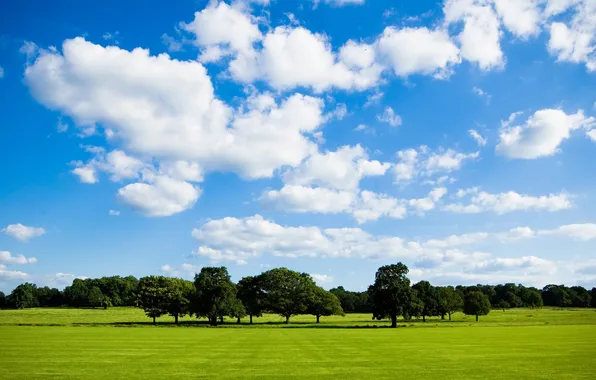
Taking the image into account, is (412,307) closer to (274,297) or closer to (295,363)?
(274,297)

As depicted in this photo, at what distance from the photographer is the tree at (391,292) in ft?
313

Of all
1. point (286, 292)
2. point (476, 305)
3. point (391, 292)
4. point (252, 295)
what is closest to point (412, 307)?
point (391, 292)

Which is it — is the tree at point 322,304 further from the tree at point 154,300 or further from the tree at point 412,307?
the tree at point 154,300

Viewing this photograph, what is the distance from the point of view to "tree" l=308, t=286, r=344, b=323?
120125 millimetres

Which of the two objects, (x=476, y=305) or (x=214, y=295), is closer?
(x=214, y=295)

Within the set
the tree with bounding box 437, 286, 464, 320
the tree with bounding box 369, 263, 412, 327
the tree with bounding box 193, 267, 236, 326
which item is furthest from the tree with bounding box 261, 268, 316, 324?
the tree with bounding box 437, 286, 464, 320

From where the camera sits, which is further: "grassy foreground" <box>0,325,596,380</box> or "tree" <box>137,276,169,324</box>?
"tree" <box>137,276,169,324</box>

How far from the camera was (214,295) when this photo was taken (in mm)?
102688

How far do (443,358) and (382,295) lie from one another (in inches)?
2606

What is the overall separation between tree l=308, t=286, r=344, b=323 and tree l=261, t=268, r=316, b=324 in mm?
1980

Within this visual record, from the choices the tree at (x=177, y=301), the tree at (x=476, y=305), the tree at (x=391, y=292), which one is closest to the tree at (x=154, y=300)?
the tree at (x=177, y=301)

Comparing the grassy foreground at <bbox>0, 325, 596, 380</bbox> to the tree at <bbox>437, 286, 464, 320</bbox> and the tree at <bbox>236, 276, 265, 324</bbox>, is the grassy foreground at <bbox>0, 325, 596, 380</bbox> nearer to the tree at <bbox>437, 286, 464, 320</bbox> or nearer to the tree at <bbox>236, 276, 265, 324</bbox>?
the tree at <bbox>236, 276, 265, 324</bbox>

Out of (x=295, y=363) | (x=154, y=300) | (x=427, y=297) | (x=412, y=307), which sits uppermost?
(x=154, y=300)

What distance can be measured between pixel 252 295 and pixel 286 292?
991 cm
